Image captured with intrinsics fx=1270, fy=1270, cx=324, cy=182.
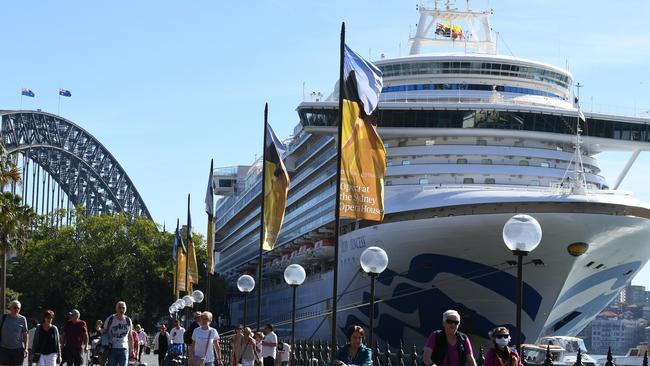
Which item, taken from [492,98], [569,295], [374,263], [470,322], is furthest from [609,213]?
[374,263]

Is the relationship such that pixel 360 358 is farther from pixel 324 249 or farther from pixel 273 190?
pixel 324 249

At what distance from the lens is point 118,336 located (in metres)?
19.6

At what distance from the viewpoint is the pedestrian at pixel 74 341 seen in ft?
67.3

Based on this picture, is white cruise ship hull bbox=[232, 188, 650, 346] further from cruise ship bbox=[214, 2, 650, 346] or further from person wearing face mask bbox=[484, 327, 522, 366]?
person wearing face mask bbox=[484, 327, 522, 366]

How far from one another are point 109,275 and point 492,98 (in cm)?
4570

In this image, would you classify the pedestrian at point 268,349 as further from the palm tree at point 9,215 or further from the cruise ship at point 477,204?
the palm tree at point 9,215

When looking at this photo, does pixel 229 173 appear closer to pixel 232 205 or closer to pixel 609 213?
pixel 232 205

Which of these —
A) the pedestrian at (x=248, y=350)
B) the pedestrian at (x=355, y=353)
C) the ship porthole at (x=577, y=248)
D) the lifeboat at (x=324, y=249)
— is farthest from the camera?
the lifeboat at (x=324, y=249)

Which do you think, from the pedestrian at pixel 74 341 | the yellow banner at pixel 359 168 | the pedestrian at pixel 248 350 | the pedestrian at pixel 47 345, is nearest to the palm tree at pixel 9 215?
the pedestrian at pixel 248 350

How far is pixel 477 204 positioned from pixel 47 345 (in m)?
20.7

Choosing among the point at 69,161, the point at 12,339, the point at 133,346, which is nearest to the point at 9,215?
the point at 133,346

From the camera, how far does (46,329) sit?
19.8 metres

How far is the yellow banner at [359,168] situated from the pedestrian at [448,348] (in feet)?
25.3

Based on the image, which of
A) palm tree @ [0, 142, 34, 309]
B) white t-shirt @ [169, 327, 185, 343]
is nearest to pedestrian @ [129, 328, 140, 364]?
white t-shirt @ [169, 327, 185, 343]
